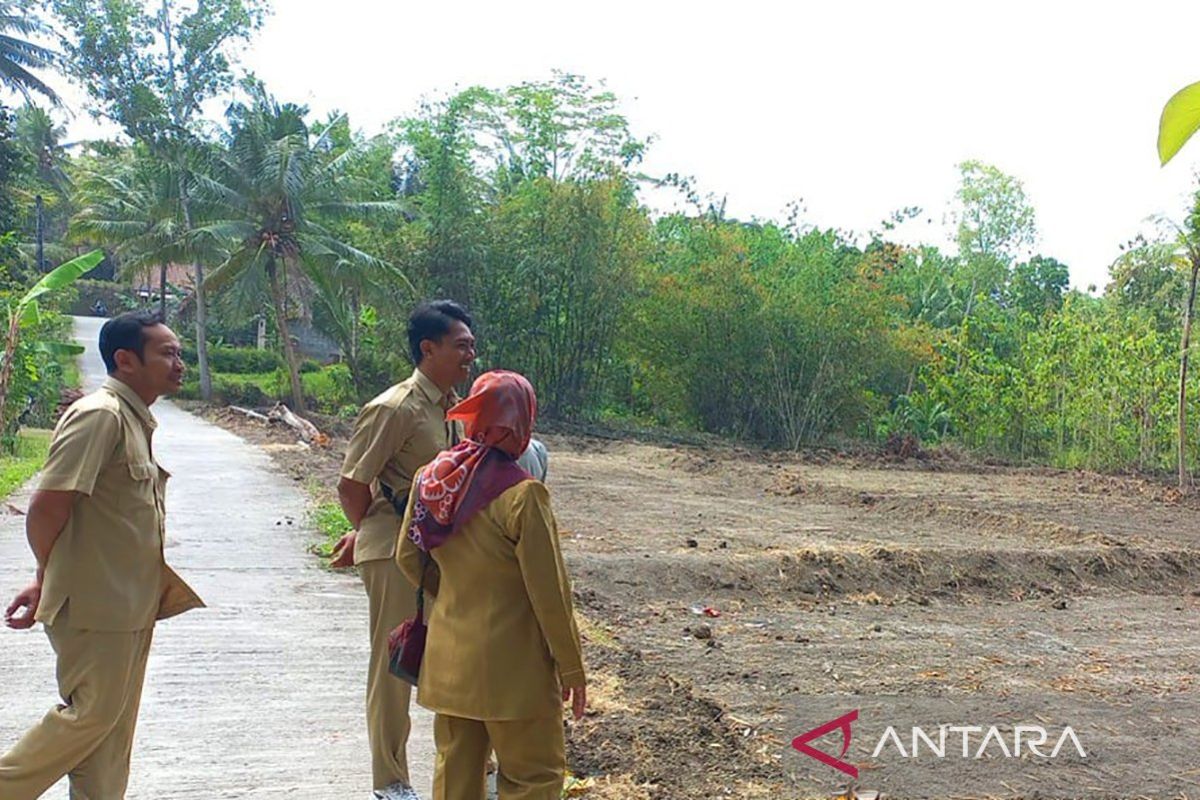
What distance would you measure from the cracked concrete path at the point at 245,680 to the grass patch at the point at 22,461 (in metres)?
2.84

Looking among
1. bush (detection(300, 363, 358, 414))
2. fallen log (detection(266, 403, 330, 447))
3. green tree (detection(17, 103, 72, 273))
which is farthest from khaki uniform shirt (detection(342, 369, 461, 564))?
green tree (detection(17, 103, 72, 273))

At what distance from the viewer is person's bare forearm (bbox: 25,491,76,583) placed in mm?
3033

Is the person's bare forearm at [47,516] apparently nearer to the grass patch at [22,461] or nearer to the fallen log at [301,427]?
the grass patch at [22,461]

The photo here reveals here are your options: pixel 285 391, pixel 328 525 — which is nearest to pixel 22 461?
pixel 328 525

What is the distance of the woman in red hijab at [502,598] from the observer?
292cm

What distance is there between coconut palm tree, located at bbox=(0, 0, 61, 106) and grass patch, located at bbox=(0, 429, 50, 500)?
37.4 ft

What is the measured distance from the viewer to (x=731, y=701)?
542 centimetres

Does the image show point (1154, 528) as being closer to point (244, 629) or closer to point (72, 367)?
point (244, 629)

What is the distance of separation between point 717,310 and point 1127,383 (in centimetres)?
815

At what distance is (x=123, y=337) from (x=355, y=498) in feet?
2.86

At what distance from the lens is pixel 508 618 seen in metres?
2.99

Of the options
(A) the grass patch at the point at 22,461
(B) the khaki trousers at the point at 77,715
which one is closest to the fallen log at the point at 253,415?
(A) the grass patch at the point at 22,461

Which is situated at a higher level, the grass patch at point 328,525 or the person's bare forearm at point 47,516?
the person's bare forearm at point 47,516

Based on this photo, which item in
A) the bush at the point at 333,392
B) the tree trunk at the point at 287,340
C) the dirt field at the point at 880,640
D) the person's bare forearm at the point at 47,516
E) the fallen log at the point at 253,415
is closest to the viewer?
the person's bare forearm at the point at 47,516
